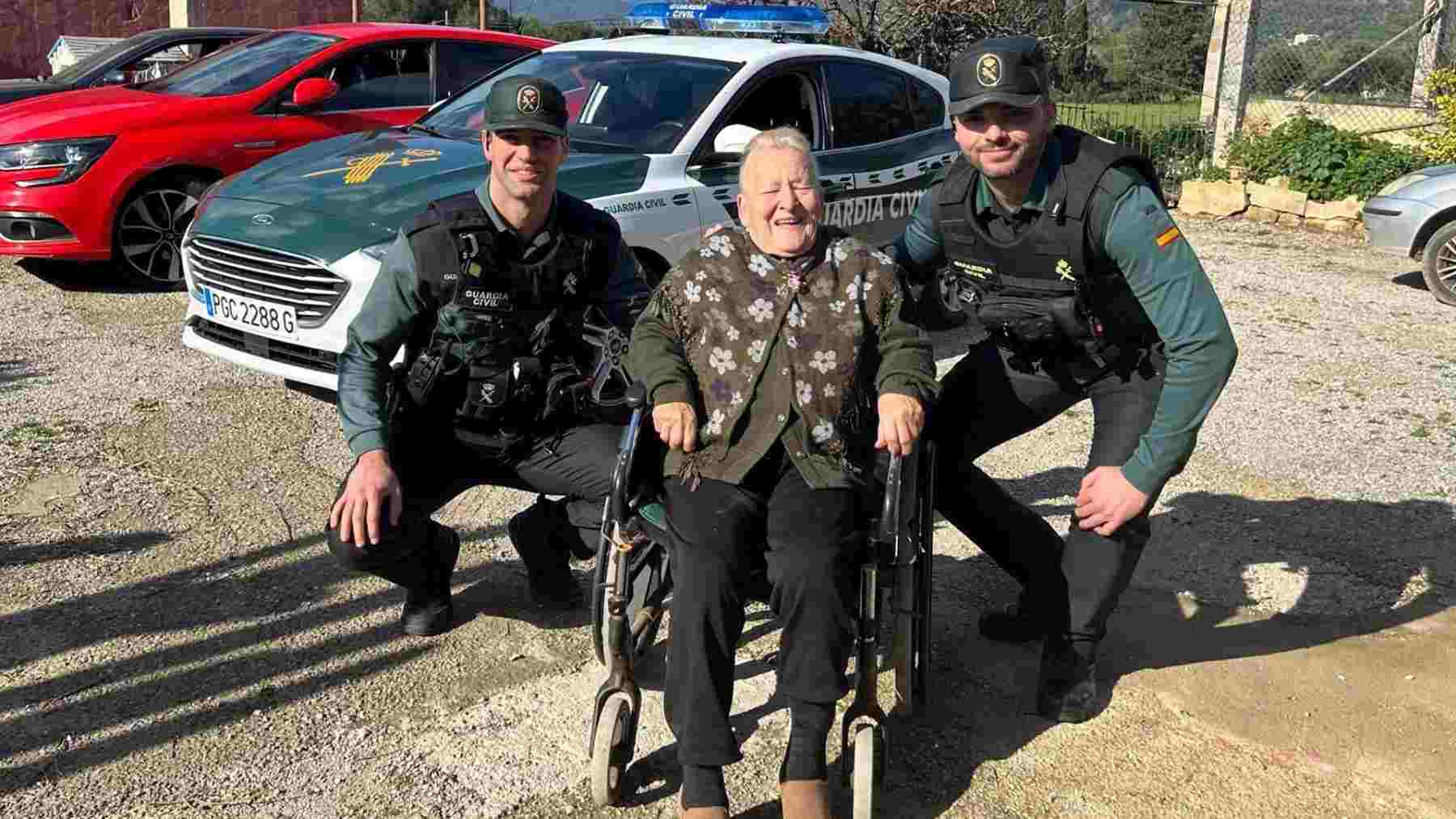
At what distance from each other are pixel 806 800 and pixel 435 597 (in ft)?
4.65

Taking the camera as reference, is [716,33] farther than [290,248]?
Yes

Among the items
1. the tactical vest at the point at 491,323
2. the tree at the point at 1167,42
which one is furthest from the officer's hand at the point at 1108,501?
the tree at the point at 1167,42

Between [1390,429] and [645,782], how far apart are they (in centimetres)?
445

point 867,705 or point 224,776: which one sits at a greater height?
point 867,705

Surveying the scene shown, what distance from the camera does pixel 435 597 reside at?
3.78 m

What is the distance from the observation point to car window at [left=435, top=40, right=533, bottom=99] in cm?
874

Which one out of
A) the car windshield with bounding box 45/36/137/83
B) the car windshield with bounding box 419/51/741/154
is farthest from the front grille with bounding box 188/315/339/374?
the car windshield with bounding box 45/36/137/83

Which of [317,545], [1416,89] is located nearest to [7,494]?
[317,545]

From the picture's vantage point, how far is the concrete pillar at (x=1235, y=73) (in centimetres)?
1350

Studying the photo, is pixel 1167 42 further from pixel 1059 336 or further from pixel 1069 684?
→ pixel 1069 684

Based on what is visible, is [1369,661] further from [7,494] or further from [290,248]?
[7,494]

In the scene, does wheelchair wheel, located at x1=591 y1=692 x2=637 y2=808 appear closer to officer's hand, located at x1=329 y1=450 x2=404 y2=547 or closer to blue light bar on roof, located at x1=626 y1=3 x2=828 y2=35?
officer's hand, located at x1=329 y1=450 x2=404 y2=547

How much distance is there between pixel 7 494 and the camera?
4.64m

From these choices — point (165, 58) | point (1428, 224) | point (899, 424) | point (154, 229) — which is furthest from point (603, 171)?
point (165, 58)
